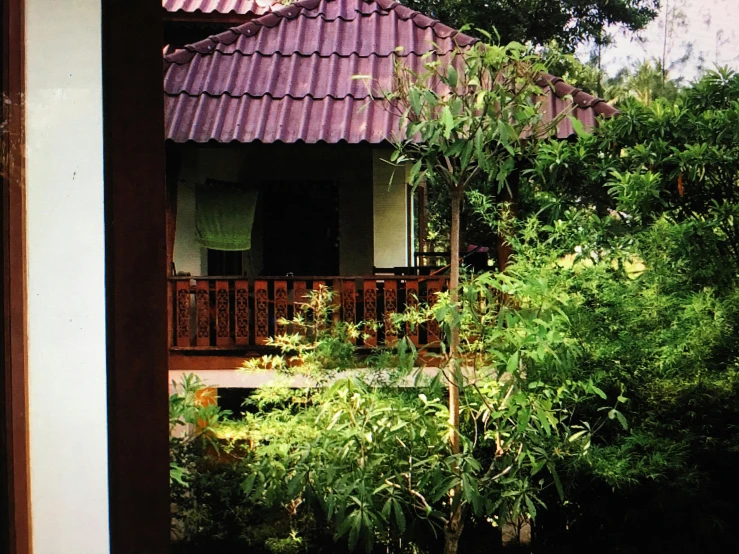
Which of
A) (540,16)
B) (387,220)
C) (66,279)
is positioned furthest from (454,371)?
(540,16)

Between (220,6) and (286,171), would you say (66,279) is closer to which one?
(220,6)

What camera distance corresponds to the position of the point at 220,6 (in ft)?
26.4

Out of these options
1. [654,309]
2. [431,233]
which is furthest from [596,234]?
[431,233]

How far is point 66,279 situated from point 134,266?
0.20 metres

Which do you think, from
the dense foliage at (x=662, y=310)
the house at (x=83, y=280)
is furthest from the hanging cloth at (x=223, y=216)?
the house at (x=83, y=280)

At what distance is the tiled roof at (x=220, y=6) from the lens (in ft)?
25.6

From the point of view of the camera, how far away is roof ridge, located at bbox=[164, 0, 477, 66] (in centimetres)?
782

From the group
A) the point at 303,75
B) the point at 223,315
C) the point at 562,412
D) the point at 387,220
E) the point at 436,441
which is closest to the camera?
the point at 436,441

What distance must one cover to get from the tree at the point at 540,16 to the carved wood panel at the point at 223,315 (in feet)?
28.7

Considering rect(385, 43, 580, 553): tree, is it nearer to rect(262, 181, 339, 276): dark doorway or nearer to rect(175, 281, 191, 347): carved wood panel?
rect(175, 281, 191, 347): carved wood panel

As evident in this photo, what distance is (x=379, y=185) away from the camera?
8898 mm

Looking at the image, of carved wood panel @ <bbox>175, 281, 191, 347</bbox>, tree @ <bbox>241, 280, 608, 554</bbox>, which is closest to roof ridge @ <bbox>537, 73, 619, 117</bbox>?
tree @ <bbox>241, 280, 608, 554</bbox>

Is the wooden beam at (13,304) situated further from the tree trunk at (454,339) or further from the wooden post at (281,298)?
the wooden post at (281,298)

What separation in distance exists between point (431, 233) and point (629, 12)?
6.15 m
